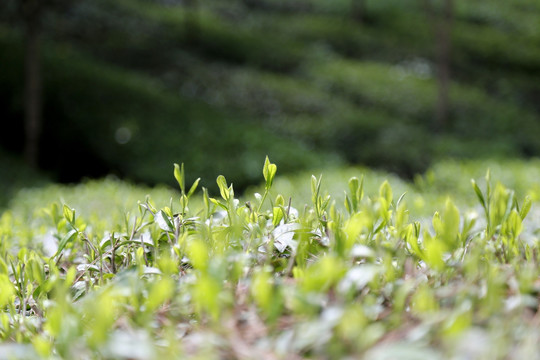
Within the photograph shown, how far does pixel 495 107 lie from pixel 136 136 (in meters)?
9.30

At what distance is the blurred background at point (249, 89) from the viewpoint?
10203 millimetres

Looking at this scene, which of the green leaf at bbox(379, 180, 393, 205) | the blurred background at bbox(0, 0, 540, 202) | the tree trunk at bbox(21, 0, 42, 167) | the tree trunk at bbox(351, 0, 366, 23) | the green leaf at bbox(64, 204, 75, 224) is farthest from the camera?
the tree trunk at bbox(351, 0, 366, 23)

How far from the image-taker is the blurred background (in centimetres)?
1020

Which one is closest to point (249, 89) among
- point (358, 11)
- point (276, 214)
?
Result: point (358, 11)

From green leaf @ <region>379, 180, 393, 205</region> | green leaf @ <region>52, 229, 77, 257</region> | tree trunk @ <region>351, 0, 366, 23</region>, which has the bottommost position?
green leaf @ <region>52, 229, 77, 257</region>

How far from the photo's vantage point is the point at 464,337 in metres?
0.67

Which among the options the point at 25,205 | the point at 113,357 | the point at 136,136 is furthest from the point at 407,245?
the point at 136,136

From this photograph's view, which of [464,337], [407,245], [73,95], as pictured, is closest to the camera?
[464,337]

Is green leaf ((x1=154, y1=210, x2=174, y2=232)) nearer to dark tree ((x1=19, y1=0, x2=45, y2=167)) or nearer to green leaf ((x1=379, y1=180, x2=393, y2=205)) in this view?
green leaf ((x1=379, y1=180, x2=393, y2=205))

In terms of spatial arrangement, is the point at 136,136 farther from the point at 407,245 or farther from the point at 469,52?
the point at 469,52

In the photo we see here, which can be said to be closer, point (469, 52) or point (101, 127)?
point (101, 127)

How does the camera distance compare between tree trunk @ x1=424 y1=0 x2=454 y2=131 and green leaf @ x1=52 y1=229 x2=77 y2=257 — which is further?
tree trunk @ x1=424 y1=0 x2=454 y2=131

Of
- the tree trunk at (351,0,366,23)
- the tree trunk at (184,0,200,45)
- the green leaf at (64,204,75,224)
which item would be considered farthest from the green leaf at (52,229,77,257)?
the tree trunk at (351,0,366,23)

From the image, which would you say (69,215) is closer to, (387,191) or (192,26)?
(387,191)
